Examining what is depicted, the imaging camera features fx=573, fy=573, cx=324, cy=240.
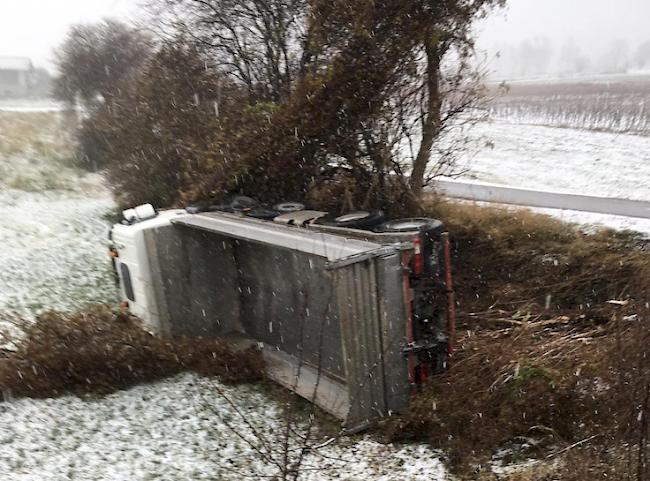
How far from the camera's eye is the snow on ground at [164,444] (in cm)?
537

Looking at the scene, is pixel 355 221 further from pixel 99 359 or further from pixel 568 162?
pixel 568 162

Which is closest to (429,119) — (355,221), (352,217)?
(352,217)

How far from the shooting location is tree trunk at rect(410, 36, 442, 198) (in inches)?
392

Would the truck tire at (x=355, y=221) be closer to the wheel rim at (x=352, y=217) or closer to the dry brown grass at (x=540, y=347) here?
the wheel rim at (x=352, y=217)

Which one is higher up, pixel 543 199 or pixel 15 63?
pixel 15 63

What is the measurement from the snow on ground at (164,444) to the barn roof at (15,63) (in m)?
76.2

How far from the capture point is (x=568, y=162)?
63.0 ft

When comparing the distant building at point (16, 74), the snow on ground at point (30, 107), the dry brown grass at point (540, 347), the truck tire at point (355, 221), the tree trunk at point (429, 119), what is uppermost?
the distant building at point (16, 74)

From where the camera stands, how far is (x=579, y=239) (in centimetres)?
938

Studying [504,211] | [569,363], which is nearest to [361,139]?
[504,211]

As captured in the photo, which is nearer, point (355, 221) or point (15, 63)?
point (355, 221)

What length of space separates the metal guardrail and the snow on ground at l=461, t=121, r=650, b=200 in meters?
0.54

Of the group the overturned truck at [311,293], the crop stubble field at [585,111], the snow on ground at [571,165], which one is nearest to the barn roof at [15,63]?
the crop stubble field at [585,111]

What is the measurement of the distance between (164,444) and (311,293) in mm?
2747
